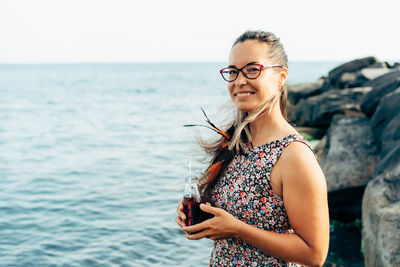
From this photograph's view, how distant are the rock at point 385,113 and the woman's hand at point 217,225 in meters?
5.93

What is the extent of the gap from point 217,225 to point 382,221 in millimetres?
3303

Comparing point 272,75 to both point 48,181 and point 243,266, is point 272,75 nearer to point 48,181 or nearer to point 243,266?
point 243,266

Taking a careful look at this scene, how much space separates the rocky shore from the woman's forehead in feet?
10.4

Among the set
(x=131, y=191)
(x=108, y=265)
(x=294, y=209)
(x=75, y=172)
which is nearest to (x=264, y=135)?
(x=294, y=209)

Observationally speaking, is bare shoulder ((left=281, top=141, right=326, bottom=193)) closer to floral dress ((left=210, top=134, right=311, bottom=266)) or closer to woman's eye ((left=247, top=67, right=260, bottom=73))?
floral dress ((left=210, top=134, right=311, bottom=266))

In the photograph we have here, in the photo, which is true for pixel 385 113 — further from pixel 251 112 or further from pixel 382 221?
pixel 251 112

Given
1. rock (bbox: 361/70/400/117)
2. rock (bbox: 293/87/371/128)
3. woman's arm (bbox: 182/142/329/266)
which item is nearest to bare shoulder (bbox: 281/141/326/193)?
woman's arm (bbox: 182/142/329/266)

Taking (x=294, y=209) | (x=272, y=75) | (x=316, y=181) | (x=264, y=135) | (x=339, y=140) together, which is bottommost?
(x=339, y=140)

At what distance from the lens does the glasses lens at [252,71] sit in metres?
2.53

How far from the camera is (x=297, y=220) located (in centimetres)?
224

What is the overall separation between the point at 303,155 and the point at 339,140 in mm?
6484

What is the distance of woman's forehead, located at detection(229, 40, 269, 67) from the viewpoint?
2.54m

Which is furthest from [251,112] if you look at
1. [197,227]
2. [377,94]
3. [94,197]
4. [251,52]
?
[94,197]

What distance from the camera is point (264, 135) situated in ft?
8.56
